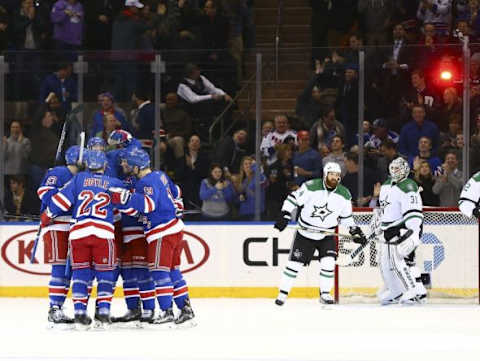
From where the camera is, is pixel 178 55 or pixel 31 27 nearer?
pixel 178 55

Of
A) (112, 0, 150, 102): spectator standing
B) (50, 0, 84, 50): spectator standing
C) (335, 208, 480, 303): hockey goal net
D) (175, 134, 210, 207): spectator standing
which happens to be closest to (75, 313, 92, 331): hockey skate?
(175, 134, 210, 207): spectator standing

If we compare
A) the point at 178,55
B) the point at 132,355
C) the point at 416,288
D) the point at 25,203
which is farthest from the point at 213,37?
the point at 132,355

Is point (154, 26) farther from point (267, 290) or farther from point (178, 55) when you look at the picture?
point (267, 290)

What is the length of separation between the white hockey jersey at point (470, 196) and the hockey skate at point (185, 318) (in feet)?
9.74

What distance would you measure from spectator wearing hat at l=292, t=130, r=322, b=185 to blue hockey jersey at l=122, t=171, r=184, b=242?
2.72 m

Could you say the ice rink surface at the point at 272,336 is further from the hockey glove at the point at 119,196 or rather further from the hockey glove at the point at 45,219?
the hockey glove at the point at 119,196

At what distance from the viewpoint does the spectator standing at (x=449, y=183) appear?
12.9 m

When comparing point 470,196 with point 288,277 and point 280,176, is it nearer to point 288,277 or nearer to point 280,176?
point 288,277

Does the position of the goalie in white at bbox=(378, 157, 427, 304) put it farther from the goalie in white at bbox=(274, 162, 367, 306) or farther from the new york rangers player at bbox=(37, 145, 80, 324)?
the new york rangers player at bbox=(37, 145, 80, 324)

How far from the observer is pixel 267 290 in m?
13.3

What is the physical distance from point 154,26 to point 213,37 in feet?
2.06

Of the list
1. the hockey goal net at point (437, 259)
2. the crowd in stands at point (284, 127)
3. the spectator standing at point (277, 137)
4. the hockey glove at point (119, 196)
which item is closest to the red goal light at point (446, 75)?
the crowd in stands at point (284, 127)

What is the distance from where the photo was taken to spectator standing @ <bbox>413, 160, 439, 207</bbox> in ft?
42.6

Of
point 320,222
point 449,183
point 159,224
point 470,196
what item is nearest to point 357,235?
point 320,222
